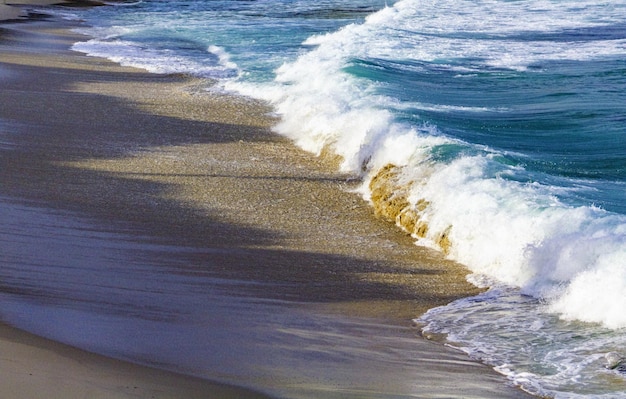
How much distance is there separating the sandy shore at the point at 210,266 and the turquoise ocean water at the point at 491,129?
43 cm

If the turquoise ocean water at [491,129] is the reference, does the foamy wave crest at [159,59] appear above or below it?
A: below

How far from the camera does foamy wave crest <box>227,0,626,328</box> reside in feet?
28.2

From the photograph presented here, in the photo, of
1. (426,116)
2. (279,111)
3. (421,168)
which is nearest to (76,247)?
(421,168)

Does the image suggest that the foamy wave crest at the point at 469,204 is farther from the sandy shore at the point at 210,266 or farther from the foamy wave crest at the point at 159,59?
the foamy wave crest at the point at 159,59

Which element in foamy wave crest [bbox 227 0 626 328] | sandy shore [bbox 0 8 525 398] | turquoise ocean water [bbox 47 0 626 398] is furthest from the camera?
foamy wave crest [bbox 227 0 626 328]

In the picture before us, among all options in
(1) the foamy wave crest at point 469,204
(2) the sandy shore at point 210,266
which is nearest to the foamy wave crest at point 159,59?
(1) the foamy wave crest at point 469,204

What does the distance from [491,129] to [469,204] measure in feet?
16.4

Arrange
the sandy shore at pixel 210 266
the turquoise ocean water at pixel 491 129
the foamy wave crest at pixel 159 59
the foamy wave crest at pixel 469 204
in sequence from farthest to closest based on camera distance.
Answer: the foamy wave crest at pixel 159 59 → the foamy wave crest at pixel 469 204 → the turquoise ocean water at pixel 491 129 → the sandy shore at pixel 210 266

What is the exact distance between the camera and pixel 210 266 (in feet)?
30.5

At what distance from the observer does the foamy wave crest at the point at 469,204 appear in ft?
28.2

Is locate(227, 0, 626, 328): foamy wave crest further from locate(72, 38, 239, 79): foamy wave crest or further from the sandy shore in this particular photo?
locate(72, 38, 239, 79): foamy wave crest

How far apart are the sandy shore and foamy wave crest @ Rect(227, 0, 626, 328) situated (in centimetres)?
34

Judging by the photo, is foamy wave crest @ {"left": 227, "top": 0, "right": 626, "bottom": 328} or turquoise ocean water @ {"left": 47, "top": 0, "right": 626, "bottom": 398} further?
foamy wave crest @ {"left": 227, "top": 0, "right": 626, "bottom": 328}

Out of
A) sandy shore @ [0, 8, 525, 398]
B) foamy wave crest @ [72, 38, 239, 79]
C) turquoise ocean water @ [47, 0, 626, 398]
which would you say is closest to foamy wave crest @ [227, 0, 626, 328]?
turquoise ocean water @ [47, 0, 626, 398]
